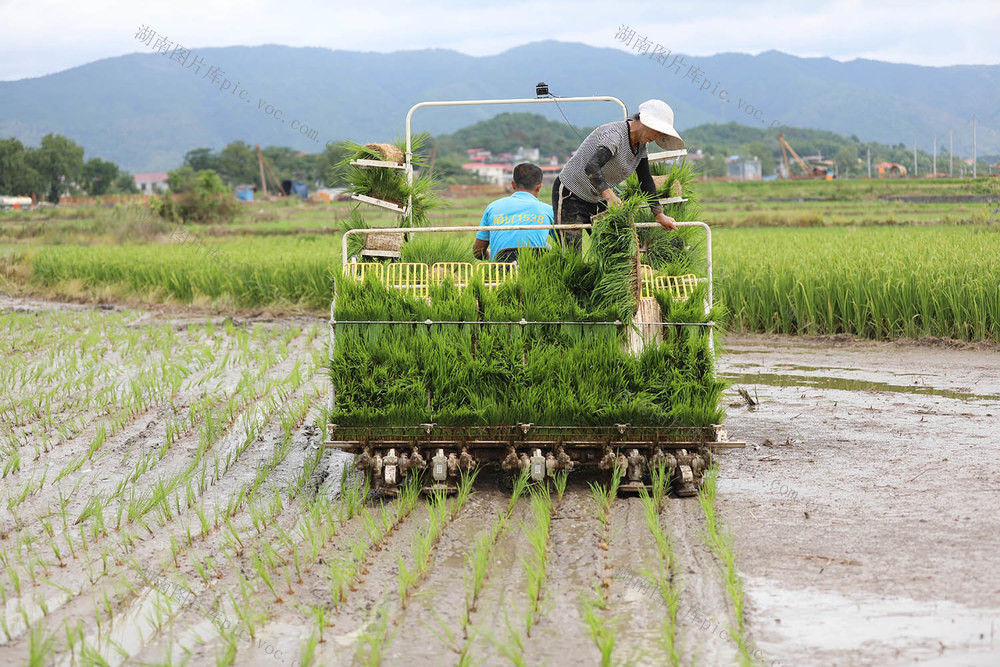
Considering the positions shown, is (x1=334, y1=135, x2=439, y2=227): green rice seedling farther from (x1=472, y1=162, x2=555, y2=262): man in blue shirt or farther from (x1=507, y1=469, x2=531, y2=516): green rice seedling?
(x1=507, y1=469, x2=531, y2=516): green rice seedling

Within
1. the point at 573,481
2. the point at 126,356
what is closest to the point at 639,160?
the point at 573,481

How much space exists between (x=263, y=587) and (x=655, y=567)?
5.18 ft

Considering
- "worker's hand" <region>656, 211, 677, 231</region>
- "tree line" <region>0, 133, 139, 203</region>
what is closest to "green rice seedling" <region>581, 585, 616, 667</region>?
"worker's hand" <region>656, 211, 677, 231</region>

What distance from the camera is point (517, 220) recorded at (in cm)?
615

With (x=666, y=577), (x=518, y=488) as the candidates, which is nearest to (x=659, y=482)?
(x=518, y=488)

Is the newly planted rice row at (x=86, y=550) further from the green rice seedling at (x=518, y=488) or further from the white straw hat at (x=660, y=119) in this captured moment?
the white straw hat at (x=660, y=119)

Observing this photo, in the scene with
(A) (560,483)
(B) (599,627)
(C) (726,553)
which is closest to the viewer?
(B) (599,627)

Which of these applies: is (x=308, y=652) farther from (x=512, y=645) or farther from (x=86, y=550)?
(x=86, y=550)

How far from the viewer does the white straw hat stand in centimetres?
543

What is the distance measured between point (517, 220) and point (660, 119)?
1.15 m

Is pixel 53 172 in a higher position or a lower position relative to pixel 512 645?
higher

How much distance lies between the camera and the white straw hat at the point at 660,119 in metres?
5.43

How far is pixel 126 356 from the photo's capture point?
9961 millimetres

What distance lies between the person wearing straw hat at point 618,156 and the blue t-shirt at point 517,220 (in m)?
→ 0.21
